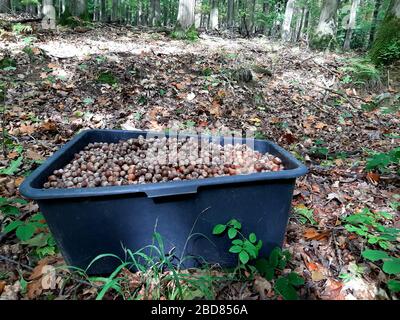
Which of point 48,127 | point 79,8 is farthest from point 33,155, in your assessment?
point 79,8

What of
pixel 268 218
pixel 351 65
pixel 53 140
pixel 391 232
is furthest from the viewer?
pixel 351 65

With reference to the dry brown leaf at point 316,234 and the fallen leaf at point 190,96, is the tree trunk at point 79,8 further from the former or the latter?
the dry brown leaf at point 316,234

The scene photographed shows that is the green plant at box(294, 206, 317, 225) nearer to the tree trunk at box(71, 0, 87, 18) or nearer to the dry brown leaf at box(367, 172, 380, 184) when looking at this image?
the dry brown leaf at box(367, 172, 380, 184)

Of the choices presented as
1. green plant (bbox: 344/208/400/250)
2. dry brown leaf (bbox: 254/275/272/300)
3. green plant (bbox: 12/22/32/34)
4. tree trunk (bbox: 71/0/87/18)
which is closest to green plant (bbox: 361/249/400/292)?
green plant (bbox: 344/208/400/250)

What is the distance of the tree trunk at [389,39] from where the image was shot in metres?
5.68

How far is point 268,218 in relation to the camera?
1769 mm

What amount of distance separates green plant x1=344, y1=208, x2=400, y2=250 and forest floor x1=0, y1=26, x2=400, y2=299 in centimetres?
8

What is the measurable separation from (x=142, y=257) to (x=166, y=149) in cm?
83

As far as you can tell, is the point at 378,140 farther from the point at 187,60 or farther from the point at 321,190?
the point at 187,60

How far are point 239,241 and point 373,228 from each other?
112 centimetres

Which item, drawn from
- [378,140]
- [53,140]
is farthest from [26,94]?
[378,140]

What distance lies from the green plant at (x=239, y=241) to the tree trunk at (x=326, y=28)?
865 centimetres

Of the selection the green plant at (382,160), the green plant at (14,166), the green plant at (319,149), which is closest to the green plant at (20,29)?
the green plant at (14,166)

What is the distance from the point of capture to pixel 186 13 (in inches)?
324
